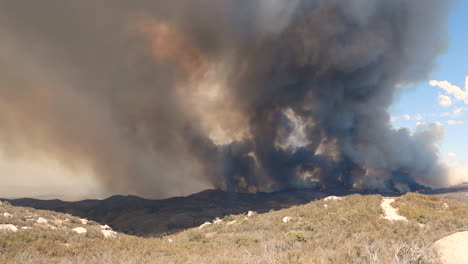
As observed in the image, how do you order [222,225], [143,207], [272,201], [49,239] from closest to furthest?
1. [49,239]
2. [222,225]
3. [143,207]
4. [272,201]

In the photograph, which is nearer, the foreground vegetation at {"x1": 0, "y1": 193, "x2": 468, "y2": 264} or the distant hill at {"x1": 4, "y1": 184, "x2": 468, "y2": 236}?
the foreground vegetation at {"x1": 0, "y1": 193, "x2": 468, "y2": 264}

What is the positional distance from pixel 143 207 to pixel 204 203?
13.7 metres

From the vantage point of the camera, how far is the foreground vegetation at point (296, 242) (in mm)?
8806

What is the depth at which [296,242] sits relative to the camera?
1333 centimetres

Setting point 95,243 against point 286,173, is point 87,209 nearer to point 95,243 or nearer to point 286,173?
point 95,243

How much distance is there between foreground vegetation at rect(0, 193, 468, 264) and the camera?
881 centimetres

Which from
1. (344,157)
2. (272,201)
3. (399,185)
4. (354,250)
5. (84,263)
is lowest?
(84,263)

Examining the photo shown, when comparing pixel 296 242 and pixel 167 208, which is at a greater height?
pixel 167 208

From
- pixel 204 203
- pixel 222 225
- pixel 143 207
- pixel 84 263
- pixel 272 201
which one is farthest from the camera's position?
pixel 272 201

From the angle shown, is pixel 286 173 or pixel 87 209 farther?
pixel 286 173

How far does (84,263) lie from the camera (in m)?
9.67

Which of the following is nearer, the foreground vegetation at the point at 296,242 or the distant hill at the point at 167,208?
the foreground vegetation at the point at 296,242

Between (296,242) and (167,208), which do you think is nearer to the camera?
(296,242)

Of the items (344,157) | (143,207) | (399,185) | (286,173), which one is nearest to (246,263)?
(143,207)
